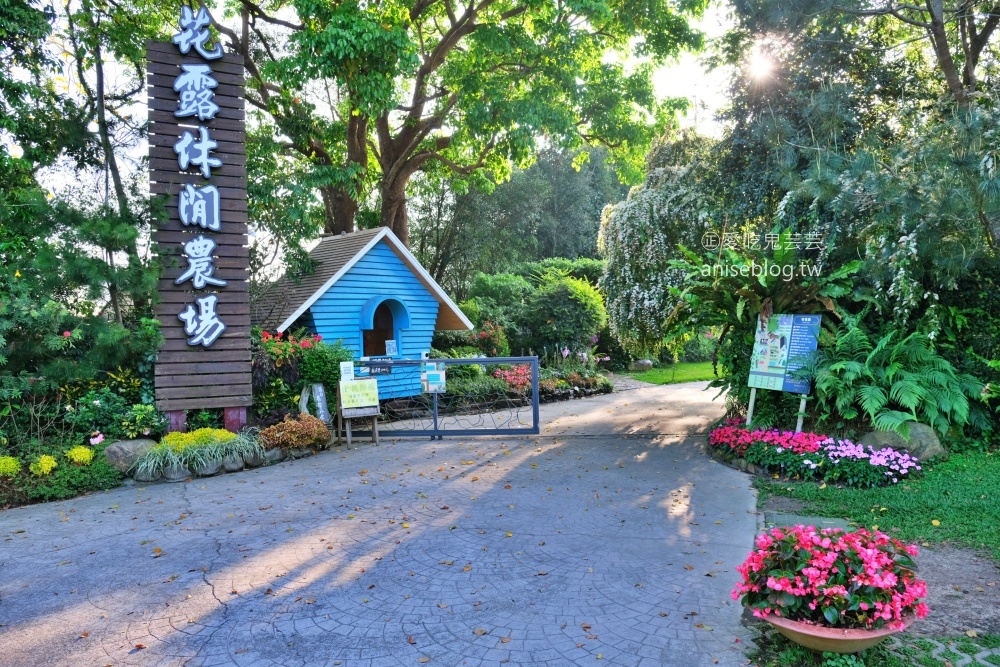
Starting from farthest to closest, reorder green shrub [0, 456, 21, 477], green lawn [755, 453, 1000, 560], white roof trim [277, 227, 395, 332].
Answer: white roof trim [277, 227, 395, 332]
green shrub [0, 456, 21, 477]
green lawn [755, 453, 1000, 560]

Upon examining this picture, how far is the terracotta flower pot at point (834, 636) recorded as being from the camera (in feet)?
10.7

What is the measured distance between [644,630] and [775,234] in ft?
22.7

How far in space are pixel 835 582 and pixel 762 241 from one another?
7211 mm

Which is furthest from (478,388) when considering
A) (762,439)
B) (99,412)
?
(99,412)

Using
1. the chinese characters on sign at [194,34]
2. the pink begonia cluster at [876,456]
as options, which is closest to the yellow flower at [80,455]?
the chinese characters on sign at [194,34]

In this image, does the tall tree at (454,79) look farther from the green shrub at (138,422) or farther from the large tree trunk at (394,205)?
the green shrub at (138,422)

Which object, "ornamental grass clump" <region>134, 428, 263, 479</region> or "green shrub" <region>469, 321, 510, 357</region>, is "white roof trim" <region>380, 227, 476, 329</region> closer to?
"green shrub" <region>469, 321, 510, 357</region>

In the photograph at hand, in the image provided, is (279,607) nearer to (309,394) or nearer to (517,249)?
(309,394)

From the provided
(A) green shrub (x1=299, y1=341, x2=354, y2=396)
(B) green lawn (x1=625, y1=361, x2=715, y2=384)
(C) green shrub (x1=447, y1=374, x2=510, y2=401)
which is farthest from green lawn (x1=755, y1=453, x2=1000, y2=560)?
(B) green lawn (x1=625, y1=361, x2=715, y2=384)

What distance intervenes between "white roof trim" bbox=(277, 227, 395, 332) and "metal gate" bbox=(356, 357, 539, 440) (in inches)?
64.1

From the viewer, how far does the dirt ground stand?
12.7 ft

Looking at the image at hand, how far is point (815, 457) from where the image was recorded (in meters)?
7.38

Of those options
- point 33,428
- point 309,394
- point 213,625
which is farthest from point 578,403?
point 213,625

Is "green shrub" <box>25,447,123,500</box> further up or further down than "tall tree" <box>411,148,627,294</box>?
further down
